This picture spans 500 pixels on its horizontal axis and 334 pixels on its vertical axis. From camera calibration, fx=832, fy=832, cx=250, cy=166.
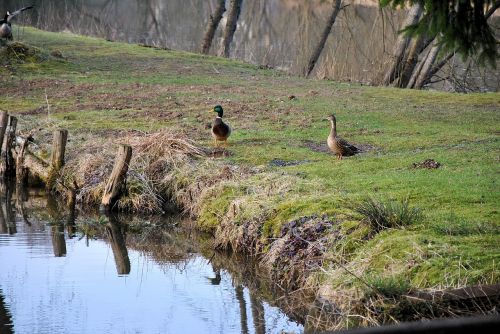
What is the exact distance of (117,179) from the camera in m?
13.3

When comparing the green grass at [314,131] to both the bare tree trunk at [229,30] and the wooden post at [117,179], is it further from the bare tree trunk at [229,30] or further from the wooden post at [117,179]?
the bare tree trunk at [229,30]

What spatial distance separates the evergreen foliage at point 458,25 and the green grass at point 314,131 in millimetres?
1889

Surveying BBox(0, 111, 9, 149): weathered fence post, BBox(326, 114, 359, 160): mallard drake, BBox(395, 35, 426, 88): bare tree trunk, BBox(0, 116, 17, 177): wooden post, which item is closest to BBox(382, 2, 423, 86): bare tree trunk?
BBox(395, 35, 426, 88): bare tree trunk

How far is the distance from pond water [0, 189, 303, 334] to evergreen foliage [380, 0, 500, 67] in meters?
3.08

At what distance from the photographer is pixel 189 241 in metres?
12.0

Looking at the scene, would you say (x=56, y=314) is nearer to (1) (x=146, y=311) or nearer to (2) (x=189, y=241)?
(1) (x=146, y=311)

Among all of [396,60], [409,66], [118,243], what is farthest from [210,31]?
[118,243]

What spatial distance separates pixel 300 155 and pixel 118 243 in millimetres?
4672

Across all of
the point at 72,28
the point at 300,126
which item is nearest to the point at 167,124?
the point at 300,126

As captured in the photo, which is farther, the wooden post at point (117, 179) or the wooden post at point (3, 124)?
the wooden post at point (3, 124)

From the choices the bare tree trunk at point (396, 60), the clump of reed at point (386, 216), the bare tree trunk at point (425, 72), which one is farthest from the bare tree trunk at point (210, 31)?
→ the clump of reed at point (386, 216)

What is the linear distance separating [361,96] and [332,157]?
9.89 metres

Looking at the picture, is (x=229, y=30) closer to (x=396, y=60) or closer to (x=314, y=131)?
(x=396, y=60)

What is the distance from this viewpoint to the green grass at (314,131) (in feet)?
27.2
